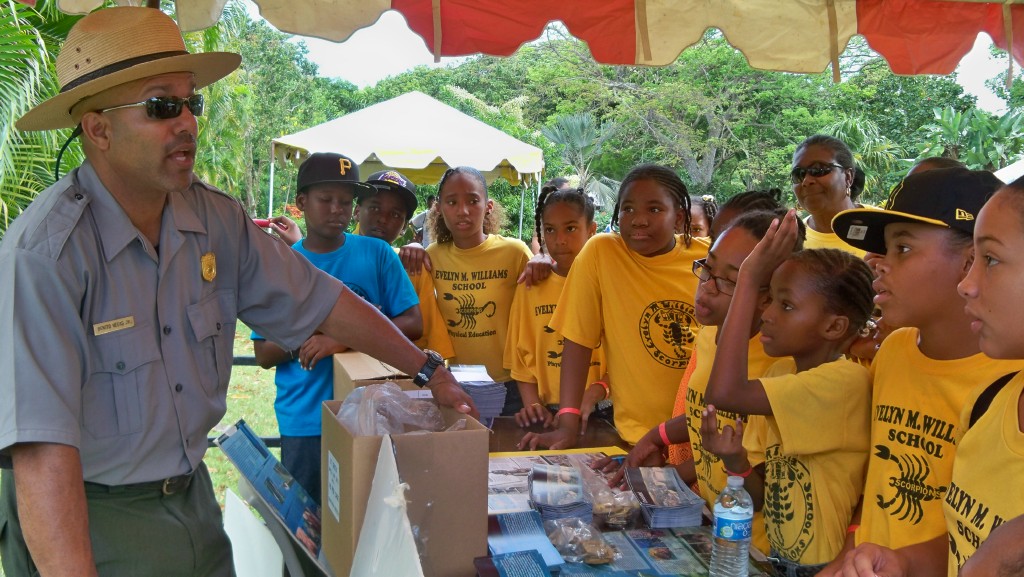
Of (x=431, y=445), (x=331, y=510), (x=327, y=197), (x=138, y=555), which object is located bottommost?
(x=138, y=555)

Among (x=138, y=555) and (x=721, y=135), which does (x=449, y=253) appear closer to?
(x=138, y=555)

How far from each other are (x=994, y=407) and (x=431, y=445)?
110 centimetres

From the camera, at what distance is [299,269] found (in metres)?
2.25

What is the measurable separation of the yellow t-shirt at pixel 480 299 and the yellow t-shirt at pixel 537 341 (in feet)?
0.46

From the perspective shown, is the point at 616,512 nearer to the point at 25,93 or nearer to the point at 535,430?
the point at 535,430

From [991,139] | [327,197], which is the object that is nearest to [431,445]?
[327,197]

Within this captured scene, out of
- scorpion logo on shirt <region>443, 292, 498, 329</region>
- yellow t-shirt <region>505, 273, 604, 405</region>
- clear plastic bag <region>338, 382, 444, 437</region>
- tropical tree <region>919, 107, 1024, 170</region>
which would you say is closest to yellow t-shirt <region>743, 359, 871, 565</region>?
clear plastic bag <region>338, 382, 444, 437</region>

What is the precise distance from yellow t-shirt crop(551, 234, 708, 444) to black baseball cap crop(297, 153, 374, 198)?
1154 mm

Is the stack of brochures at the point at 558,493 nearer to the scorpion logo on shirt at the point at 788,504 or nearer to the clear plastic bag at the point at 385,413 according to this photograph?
the clear plastic bag at the point at 385,413

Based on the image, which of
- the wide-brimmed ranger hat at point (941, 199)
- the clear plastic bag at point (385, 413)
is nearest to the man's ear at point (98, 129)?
the clear plastic bag at point (385, 413)

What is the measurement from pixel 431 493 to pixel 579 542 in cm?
40

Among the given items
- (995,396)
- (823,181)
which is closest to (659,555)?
(995,396)

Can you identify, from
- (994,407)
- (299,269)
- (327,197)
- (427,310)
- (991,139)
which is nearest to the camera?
(994,407)

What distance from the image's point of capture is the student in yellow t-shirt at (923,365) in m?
1.61
